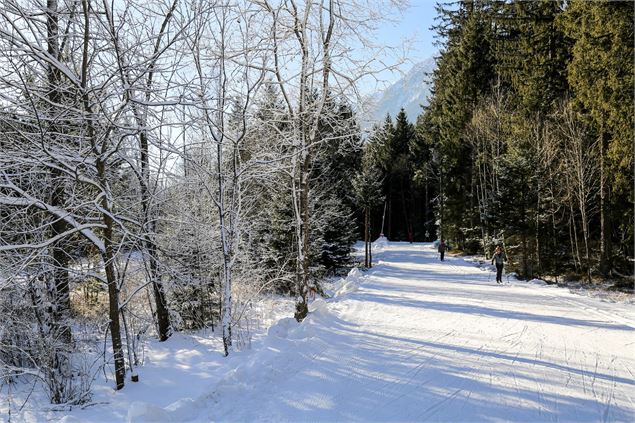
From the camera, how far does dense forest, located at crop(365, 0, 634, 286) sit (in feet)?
54.6

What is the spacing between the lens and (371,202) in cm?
2738

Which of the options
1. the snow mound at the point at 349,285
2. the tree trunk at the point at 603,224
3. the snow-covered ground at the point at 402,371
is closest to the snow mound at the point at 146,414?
the snow-covered ground at the point at 402,371

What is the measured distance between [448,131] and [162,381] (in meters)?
30.7

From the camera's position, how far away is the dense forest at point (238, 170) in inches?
205

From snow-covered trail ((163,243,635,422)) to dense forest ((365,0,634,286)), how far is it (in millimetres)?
4701

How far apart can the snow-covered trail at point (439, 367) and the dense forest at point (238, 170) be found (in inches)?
68.3

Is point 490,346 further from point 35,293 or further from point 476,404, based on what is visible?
point 35,293

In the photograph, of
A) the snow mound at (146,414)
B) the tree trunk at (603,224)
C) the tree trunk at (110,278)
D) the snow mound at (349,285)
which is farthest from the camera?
the tree trunk at (603,224)

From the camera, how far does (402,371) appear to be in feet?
20.4

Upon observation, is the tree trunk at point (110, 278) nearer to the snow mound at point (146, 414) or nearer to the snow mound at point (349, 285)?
the snow mound at point (146, 414)

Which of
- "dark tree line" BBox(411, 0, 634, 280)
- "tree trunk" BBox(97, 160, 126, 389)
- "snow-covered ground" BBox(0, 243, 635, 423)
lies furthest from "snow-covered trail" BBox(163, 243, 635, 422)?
"dark tree line" BBox(411, 0, 634, 280)

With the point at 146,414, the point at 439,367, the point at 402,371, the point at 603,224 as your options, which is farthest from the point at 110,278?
the point at 603,224

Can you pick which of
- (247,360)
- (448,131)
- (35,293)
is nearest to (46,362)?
(35,293)

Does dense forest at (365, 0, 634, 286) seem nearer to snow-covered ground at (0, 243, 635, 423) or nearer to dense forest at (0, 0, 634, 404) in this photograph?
dense forest at (0, 0, 634, 404)
